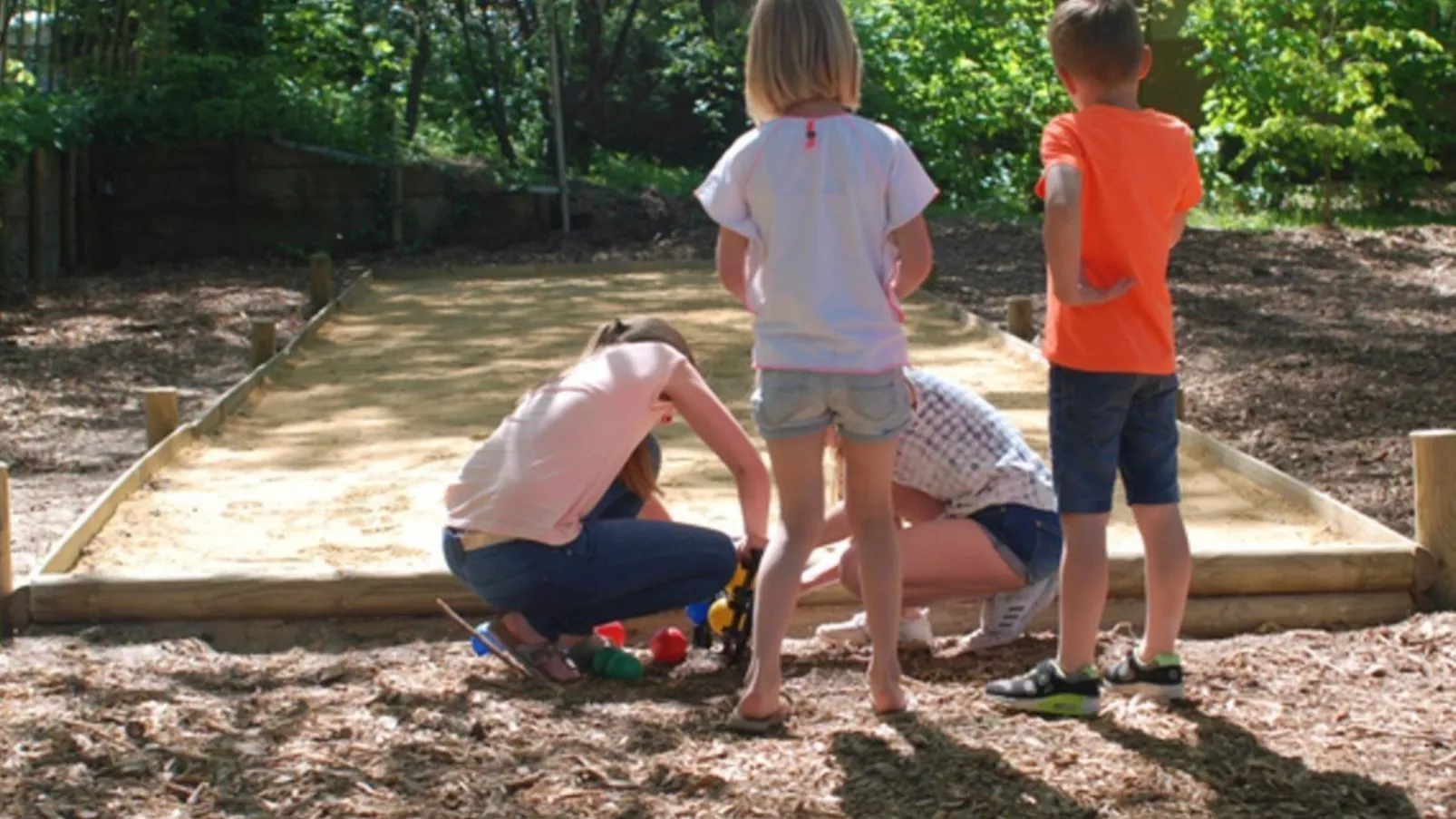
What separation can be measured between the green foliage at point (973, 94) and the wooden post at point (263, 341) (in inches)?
395

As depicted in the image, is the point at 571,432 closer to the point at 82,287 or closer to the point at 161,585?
the point at 161,585

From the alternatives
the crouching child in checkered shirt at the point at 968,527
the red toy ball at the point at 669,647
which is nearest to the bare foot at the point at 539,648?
the red toy ball at the point at 669,647

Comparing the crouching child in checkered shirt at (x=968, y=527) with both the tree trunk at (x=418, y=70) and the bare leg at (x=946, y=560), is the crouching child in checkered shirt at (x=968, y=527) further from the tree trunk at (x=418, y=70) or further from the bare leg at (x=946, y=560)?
the tree trunk at (x=418, y=70)

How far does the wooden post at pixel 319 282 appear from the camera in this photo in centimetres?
1216

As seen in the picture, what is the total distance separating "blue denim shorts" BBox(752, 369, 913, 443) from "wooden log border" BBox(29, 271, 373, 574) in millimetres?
2196

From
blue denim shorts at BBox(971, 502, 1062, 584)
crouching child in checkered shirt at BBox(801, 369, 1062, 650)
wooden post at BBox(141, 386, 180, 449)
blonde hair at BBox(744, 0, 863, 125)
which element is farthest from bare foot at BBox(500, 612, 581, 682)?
wooden post at BBox(141, 386, 180, 449)

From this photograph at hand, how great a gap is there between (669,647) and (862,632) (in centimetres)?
48

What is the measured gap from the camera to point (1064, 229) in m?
3.80

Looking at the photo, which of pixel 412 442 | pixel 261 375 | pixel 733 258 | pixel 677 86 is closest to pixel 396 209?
pixel 677 86

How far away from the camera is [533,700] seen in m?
4.30

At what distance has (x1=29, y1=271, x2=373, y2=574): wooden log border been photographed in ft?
17.6

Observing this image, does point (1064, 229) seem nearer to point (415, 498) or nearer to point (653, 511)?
point (653, 511)

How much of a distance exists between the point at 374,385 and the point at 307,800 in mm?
5757

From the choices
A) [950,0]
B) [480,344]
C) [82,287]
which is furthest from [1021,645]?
[950,0]
